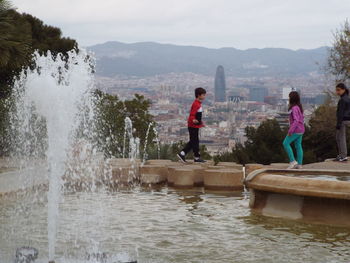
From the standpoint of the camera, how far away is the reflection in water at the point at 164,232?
7328 millimetres

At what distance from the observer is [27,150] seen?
20.7m

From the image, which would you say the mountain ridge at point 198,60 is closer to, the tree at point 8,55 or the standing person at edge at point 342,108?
the tree at point 8,55

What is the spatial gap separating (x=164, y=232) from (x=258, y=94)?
113m

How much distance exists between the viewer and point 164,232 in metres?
8.55

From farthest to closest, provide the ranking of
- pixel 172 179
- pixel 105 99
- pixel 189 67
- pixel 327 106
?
pixel 189 67 → pixel 105 99 → pixel 327 106 → pixel 172 179

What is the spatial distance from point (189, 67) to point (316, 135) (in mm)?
131919

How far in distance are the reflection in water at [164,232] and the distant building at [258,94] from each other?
105 meters

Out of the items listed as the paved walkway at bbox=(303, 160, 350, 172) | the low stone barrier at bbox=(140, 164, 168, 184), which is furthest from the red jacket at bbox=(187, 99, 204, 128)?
the paved walkway at bbox=(303, 160, 350, 172)

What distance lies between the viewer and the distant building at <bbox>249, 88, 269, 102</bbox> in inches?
4567

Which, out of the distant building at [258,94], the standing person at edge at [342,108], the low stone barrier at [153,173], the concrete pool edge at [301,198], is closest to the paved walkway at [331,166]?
the standing person at edge at [342,108]

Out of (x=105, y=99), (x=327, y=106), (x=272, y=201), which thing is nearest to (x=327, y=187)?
(x=272, y=201)

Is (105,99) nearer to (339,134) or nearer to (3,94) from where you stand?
(3,94)

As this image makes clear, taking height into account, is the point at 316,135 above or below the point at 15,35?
below

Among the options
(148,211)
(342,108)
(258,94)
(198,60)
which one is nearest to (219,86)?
(258,94)
